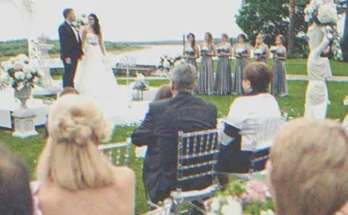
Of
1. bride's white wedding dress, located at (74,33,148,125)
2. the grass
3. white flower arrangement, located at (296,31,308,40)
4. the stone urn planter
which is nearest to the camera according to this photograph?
the grass

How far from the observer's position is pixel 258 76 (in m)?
4.57

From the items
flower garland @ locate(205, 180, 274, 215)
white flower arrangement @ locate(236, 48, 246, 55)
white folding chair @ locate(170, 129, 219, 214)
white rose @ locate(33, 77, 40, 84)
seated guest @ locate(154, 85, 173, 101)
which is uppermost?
seated guest @ locate(154, 85, 173, 101)

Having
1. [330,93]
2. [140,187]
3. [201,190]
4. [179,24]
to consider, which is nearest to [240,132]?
[201,190]

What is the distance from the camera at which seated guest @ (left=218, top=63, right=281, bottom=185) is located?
4.44 metres

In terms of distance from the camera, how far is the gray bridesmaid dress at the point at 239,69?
41.3 ft

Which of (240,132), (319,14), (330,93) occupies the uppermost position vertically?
(319,14)

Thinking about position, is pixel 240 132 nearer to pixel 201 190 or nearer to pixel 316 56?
pixel 201 190

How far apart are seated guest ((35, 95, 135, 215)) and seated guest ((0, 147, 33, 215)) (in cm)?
95

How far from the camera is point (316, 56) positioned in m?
7.26

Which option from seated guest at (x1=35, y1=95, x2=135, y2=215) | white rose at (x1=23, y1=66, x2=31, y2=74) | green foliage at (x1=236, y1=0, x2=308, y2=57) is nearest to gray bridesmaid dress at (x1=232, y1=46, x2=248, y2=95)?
white rose at (x1=23, y1=66, x2=31, y2=74)

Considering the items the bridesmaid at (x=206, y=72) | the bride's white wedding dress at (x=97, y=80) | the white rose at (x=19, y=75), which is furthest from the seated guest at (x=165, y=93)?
the bridesmaid at (x=206, y=72)

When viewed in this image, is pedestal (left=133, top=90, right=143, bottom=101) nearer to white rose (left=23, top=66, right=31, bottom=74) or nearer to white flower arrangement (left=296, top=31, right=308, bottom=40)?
white rose (left=23, top=66, right=31, bottom=74)

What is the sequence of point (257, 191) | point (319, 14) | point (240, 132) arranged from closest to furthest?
point (257, 191) < point (240, 132) < point (319, 14)

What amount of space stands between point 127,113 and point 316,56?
3.25 metres
